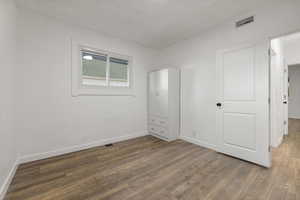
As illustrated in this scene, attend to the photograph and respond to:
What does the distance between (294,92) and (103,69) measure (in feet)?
29.7

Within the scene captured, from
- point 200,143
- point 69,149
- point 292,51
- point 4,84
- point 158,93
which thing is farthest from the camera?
point 292,51

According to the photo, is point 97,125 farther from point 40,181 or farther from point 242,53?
point 242,53

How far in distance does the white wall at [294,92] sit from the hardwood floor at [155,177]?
5.56 meters

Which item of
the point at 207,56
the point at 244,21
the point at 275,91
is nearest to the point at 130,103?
the point at 207,56

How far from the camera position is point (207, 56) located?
9.18ft

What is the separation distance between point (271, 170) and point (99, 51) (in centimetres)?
402

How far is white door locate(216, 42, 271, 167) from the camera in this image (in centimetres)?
203

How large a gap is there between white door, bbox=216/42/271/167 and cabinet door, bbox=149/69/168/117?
4.07ft

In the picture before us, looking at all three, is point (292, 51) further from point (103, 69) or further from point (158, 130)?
point (103, 69)

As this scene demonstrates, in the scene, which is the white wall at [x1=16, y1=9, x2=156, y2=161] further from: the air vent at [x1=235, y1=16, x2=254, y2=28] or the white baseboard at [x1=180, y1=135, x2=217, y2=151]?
the air vent at [x1=235, y1=16, x2=254, y2=28]

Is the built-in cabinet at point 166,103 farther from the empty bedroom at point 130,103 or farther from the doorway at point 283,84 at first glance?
the doorway at point 283,84

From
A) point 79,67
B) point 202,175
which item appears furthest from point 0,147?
point 202,175

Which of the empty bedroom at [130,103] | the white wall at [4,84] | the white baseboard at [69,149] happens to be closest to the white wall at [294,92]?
the empty bedroom at [130,103]

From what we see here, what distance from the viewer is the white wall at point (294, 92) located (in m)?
6.11
